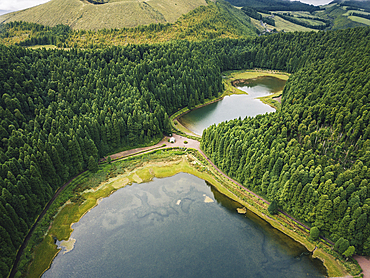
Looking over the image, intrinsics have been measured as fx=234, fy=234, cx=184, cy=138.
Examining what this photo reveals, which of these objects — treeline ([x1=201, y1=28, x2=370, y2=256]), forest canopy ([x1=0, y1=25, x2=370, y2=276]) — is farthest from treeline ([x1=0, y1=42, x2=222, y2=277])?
treeline ([x1=201, y1=28, x2=370, y2=256])

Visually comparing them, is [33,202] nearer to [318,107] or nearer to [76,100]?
[76,100]

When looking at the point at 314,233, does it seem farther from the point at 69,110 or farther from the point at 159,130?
the point at 69,110

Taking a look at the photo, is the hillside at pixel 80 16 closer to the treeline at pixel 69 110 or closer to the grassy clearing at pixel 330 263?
the treeline at pixel 69 110

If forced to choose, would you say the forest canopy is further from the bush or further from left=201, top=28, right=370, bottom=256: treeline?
the bush

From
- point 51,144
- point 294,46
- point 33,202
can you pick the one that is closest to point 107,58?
point 51,144

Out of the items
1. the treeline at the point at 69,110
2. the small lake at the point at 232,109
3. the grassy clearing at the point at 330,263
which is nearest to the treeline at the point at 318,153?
the grassy clearing at the point at 330,263

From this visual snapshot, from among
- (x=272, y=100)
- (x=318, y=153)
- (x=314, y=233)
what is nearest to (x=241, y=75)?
(x=272, y=100)
